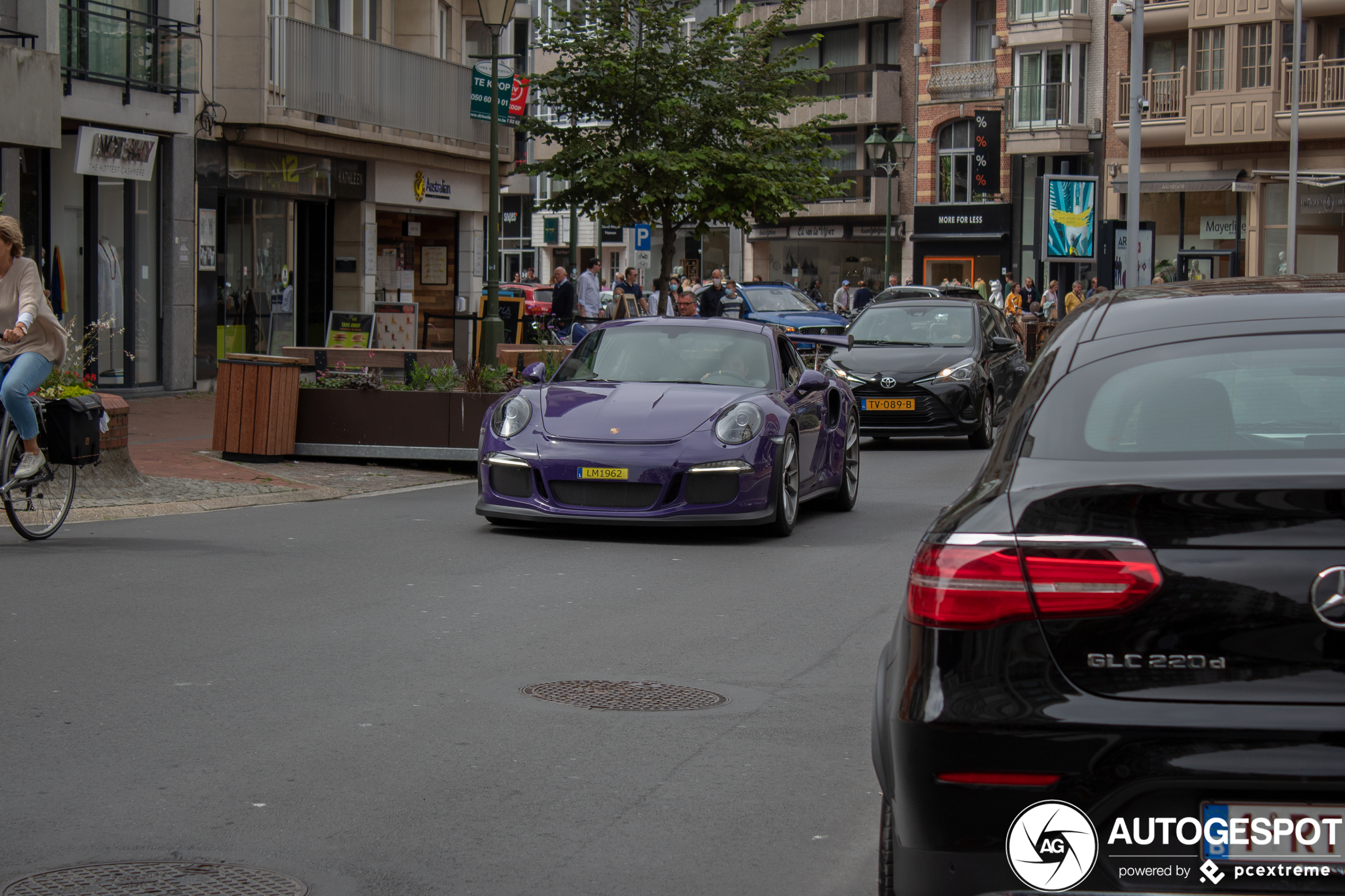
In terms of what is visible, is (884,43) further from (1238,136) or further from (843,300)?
(1238,136)

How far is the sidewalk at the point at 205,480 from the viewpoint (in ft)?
40.0

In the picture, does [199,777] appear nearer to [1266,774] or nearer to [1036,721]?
[1036,721]

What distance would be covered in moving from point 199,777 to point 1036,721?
3.00 metres

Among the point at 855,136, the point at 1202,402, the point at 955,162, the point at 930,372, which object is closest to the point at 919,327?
the point at 930,372

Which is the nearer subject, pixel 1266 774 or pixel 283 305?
pixel 1266 774

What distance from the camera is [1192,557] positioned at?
3.02 meters

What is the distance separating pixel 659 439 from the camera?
1065cm

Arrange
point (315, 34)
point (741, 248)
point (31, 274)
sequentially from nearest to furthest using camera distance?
point (31, 274) < point (315, 34) < point (741, 248)

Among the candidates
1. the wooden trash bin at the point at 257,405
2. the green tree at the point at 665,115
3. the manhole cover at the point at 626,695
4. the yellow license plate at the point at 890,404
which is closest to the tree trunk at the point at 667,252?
the green tree at the point at 665,115

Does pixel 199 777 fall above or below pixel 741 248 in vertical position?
below

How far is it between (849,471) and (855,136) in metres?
56.4

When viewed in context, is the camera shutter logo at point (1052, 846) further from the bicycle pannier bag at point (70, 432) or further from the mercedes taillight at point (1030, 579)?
the bicycle pannier bag at point (70, 432)

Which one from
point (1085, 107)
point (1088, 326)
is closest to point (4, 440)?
point (1088, 326)

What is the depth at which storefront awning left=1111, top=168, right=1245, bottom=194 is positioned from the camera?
4997 centimetres
